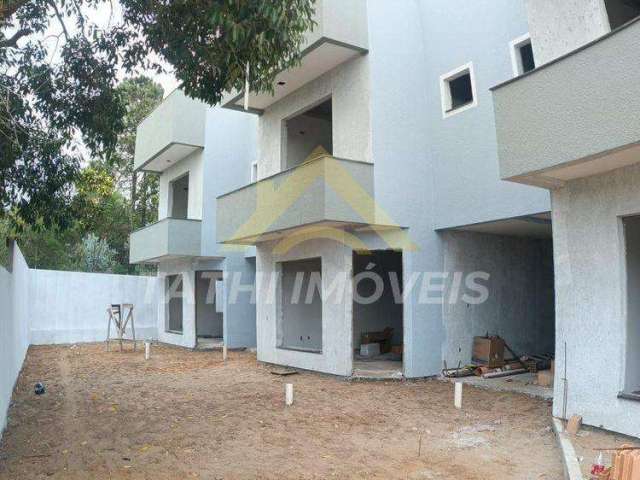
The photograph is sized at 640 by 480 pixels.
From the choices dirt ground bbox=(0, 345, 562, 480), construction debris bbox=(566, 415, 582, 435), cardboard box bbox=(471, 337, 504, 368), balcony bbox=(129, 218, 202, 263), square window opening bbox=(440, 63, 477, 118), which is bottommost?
dirt ground bbox=(0, 345, 562, 480)

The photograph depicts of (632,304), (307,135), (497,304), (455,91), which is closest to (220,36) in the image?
(455,91)

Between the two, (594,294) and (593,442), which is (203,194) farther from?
(593,442)

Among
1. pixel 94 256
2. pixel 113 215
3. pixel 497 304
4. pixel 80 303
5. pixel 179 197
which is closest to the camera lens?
pixel 497 304

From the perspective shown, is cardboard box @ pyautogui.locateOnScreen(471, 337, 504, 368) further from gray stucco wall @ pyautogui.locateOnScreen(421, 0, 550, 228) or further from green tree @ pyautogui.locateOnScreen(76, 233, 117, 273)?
green tree @ pyautogui.locateOnScreen(76, 233, 117, 273)

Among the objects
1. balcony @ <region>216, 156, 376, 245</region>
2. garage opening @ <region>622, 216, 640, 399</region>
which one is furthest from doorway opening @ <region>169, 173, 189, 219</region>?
garage opening @ <region>622, 216, 640, 399</region>

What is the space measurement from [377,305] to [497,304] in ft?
13.1

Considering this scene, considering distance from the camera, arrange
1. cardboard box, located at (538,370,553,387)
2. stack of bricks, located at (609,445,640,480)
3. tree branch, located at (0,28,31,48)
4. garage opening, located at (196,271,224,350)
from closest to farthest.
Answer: stack of bricks, located at (609,445,640,480), tree branch, located at (0,28,31,48), cardboard box, located at (538,370,553,387), garage opening, located at (196,271,224,350)

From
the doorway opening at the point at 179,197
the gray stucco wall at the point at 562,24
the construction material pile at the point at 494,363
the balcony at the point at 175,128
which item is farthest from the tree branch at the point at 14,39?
the doorway opening at the point at 179,197

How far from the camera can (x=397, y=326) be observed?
1479 centimetres

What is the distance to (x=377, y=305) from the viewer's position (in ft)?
48.5

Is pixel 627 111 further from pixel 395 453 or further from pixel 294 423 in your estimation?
pixel 294 423

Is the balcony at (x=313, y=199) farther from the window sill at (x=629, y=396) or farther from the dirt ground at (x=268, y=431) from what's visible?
the window sill at (x=629, y=396)

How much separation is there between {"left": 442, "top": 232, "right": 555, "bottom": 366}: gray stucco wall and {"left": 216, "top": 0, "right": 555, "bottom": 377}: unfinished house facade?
0.03 m

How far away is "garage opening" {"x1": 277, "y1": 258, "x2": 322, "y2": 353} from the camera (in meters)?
14.2
